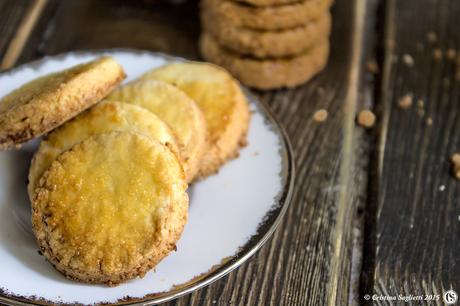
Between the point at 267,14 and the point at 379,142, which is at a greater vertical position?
the point at 267,14

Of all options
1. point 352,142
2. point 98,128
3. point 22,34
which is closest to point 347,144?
point 352,142

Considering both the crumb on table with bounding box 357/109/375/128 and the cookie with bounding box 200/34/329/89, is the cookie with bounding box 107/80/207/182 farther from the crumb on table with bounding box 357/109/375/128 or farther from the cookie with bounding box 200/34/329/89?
the crumb on table with bounding box 357/109/375/128

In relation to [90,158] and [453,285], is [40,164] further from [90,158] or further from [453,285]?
[453,285]

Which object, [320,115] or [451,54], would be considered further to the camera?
[451,54]

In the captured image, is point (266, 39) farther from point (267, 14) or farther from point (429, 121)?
point (429, 121)

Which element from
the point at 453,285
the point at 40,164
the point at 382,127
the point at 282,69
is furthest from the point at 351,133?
the point at 40,164

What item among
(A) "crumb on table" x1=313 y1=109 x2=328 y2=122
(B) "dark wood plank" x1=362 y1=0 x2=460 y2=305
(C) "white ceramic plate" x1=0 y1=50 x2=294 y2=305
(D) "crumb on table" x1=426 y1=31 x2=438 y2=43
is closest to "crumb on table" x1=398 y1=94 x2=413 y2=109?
(B) "dark wood plank" x1=362 y1=0 x2=460 y2=305

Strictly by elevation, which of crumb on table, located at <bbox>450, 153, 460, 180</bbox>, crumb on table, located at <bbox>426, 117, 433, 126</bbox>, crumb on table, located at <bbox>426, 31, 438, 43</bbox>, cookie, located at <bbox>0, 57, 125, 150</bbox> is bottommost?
crumb on table, located at <bbox>450, 153, 460, 180</bbox>
